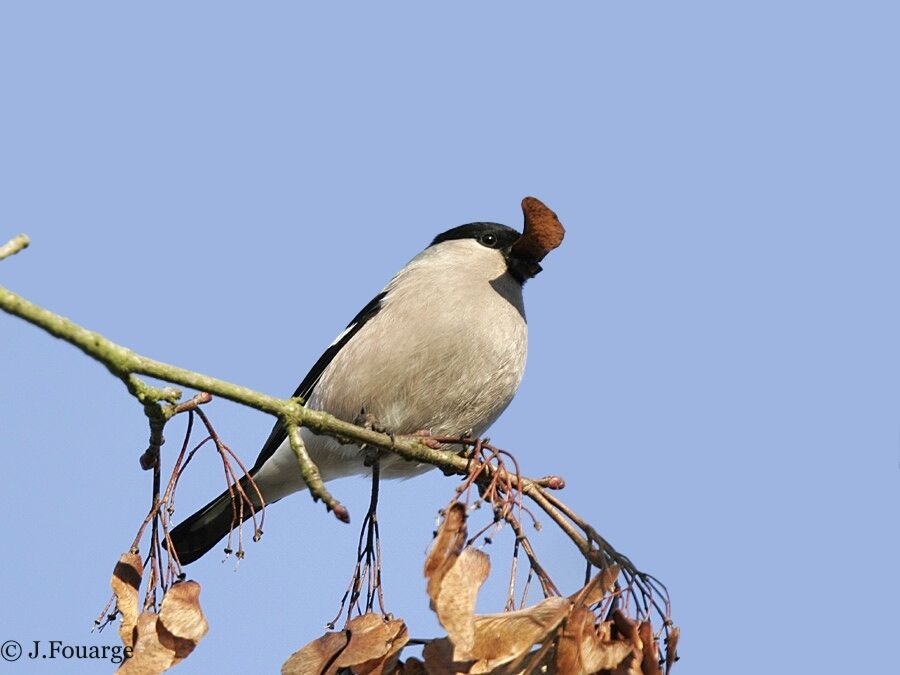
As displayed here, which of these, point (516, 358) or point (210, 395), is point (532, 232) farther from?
point (210, 395)

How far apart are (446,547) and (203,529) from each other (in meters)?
2.54

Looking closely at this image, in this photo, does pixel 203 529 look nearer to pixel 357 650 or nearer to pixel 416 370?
pixel 416 370

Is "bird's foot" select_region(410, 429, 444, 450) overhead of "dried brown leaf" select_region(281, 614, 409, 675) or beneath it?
A: overhead

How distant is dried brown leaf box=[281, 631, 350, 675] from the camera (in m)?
2.86

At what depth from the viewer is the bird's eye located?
226 inches

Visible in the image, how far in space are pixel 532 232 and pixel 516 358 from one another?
2.31 feet

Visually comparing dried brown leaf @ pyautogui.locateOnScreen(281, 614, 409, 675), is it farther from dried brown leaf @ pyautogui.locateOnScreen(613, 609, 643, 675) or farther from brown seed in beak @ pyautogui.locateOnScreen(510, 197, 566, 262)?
brown seed in beak @ pyautogui.locateOnScreen(510, 197, 566, 262)

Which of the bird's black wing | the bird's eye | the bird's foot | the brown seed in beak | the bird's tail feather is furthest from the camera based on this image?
the bird's eye

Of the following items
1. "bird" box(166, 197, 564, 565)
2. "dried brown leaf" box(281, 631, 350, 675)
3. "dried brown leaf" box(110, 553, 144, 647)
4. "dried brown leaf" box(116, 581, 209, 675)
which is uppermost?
"bird" box(166, 197, 564, 565)

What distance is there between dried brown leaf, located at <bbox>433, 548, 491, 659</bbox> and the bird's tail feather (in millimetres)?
2432

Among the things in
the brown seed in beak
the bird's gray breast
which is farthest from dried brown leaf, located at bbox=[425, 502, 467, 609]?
the bird's gray breast

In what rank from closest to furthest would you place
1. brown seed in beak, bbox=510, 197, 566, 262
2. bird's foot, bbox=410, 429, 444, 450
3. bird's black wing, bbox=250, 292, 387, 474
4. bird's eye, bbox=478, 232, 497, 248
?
bird's foot, bbox=410, 429, 444, 450, brown seed in beak, bbox=510, 197, 566, 262, bird's black wing, bbox=250, 292, 387, 474, bird's eye, bbox=478, 232, 497, 248

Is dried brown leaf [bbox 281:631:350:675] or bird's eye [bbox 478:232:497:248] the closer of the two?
dried brown leaf [bbox 281:631:350:675]

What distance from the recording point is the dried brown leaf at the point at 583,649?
269 centimetres
